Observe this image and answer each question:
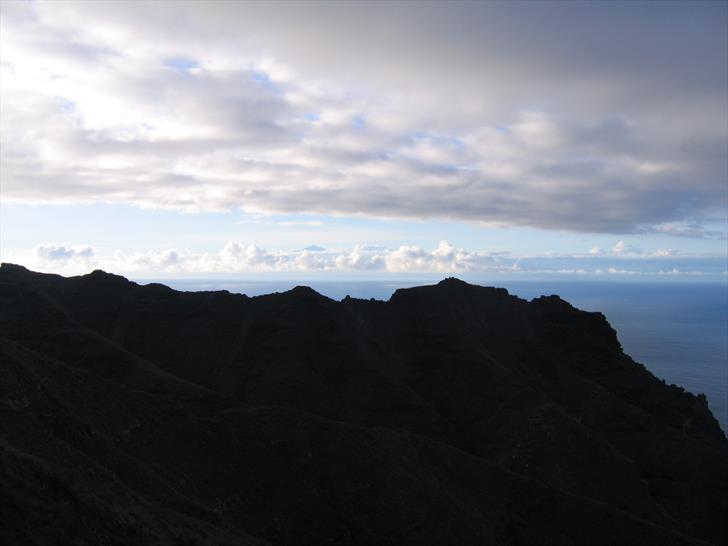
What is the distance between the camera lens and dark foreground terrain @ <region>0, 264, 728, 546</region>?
35.8 meters

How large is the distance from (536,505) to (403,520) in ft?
43.7

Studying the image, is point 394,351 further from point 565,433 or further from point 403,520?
point 403,520

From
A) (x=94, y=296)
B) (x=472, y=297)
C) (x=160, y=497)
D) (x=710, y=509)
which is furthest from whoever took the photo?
(x=472, y=297)

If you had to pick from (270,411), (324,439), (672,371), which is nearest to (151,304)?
(270,411)

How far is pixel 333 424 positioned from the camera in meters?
54.3

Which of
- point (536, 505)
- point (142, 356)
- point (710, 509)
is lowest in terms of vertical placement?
point (710, 509)

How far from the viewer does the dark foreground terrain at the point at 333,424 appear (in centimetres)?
3584

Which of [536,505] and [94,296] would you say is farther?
[94,296]

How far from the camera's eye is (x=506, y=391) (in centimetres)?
7875

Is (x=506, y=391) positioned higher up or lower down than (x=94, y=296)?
lower down

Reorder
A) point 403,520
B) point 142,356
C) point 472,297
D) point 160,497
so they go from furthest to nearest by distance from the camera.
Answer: point 472,297, point 142,356, point 403,520, point 160,497

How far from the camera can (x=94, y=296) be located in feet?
302

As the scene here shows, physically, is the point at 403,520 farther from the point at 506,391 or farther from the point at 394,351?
the point at 394,351

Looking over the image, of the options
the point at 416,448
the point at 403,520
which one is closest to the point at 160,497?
the point at 403,520
